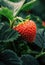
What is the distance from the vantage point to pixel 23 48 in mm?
1062

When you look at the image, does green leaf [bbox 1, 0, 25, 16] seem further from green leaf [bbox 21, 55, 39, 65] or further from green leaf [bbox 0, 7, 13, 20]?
green leaf [bbox 21, 55, 39, 65]

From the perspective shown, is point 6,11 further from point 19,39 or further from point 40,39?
point 40,39

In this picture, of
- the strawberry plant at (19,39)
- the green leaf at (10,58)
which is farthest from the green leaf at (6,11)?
the green leaf at (10,58)

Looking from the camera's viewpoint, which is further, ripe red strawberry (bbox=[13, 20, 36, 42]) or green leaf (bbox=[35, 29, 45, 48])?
green leaf (bbox=[35, 29, 45, 48])

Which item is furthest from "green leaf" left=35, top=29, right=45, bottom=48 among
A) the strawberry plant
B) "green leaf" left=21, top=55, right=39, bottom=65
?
"green leaf" left=21, top=55, right=39, bottom=65

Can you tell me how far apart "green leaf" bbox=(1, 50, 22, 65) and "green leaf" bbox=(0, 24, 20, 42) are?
5cm

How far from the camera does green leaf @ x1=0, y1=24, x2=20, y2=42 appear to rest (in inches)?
36.8

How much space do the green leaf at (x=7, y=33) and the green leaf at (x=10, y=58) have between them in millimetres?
47

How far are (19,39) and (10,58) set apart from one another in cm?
11

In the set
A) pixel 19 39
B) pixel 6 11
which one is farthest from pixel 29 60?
pixel 6 11

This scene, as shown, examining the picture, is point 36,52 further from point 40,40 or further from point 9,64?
point 9,64

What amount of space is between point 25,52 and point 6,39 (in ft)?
0.48

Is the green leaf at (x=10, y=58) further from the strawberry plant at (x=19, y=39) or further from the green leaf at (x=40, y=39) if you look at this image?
the green leaf at (x=40, y=39)

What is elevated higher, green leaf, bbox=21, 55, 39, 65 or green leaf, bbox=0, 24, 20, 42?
green leaf, bbox=0, 24, 20, 42
